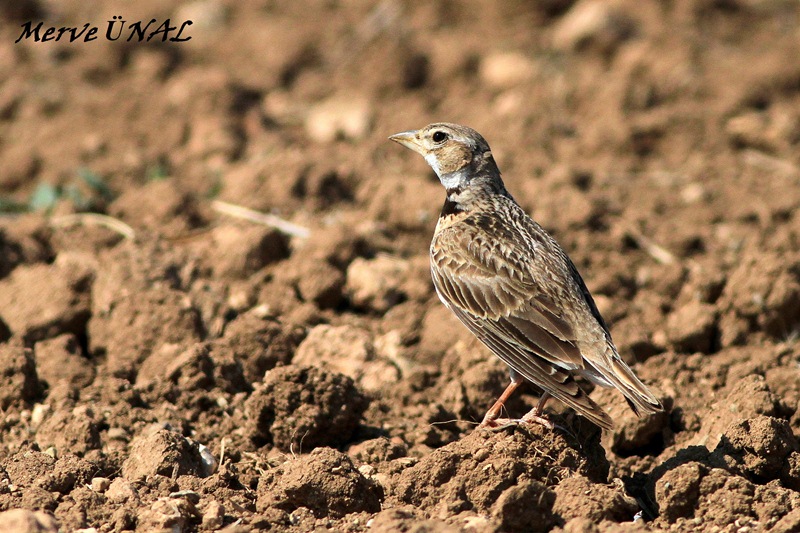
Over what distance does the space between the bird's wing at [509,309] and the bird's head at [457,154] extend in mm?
554

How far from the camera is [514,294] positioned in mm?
5562

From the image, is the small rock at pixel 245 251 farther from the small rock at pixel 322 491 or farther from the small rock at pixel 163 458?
the small rock at pixel 322 491

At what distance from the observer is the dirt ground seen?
4.70 m

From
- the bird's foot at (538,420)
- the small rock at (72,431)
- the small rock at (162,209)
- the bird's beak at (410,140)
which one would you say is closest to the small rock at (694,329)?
the bird's foot at (538,420)

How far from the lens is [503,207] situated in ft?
20.5

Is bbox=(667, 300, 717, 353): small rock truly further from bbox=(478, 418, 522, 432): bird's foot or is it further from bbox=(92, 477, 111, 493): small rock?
bbox=(92, 477, 111, 493): small rock

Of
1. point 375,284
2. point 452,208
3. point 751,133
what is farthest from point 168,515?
point 751,133

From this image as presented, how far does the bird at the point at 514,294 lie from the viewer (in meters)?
5.04

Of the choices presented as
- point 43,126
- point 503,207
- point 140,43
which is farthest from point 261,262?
point 140,43

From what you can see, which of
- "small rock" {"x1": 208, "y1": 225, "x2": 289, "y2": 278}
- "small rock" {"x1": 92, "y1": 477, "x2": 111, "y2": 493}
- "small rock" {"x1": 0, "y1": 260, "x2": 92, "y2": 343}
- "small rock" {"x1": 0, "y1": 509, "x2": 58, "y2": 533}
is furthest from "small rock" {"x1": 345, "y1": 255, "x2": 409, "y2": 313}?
"small rock" {"x1": 0, "y1": 509, "x2": 58, "y2": 533}

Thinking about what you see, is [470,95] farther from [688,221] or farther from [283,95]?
[688,221]

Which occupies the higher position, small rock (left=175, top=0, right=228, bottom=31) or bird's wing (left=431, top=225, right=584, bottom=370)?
small rock (left=175, top=0, right=228, bottom=31)

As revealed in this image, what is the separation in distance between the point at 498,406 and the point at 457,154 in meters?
1.78

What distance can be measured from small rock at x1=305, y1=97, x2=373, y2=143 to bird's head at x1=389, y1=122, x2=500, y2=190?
11.9 feet
